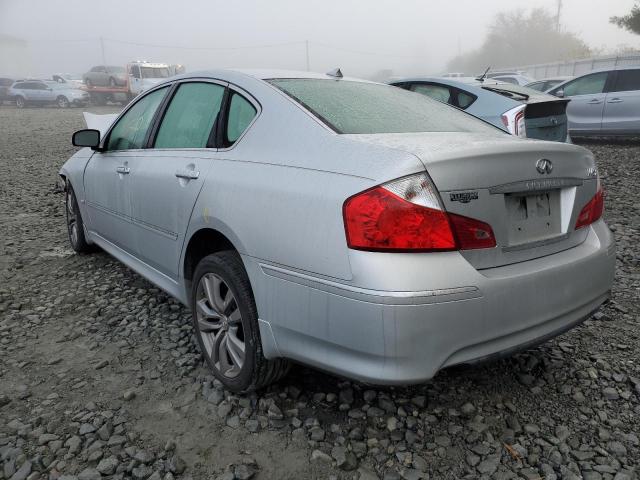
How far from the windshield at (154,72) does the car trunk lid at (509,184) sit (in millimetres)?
28816

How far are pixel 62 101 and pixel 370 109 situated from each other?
3077 cm

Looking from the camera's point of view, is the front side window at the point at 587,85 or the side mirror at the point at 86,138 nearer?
the side mirror at the point at 86,138

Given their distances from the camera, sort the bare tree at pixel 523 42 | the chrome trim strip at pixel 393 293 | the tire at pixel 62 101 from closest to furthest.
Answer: the chrome trim strip at pixel 393 293
the tire at pixel 62 101
the bare tree at pixel 523 42

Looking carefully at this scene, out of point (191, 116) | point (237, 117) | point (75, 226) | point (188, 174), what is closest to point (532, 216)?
point (237, 117)

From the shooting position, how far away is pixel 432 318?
5.62 ft

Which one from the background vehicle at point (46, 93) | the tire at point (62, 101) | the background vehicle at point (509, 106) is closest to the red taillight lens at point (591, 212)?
the background vehicle at point (509, 106)

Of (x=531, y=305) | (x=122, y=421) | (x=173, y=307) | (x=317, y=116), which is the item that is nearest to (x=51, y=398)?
(x=122, y=421)

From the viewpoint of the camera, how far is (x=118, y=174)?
341 cm

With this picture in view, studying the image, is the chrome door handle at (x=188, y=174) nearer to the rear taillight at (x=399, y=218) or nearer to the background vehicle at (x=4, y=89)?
the rear taillight at (x=399, y=218)

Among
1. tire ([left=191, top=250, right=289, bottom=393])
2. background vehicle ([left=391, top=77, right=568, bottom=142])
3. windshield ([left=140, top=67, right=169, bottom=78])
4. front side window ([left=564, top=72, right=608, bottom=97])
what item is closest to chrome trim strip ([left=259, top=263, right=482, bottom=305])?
tire ([left=191, top=250, right=289, bottom=393])

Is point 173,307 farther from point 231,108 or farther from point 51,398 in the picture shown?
point 231,108

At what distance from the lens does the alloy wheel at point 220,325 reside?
238 cm

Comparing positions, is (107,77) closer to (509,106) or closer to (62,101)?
(62,101)

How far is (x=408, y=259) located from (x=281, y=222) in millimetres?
522
